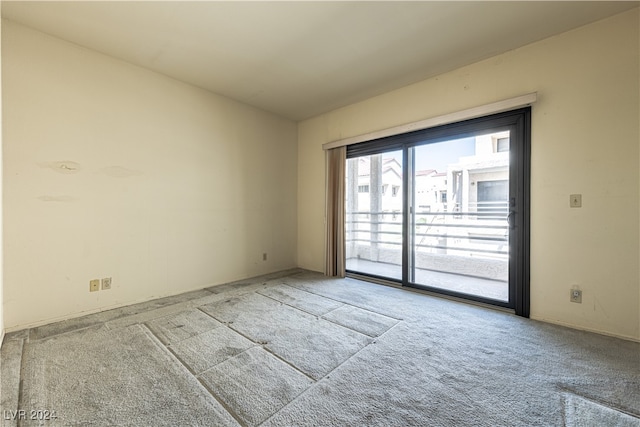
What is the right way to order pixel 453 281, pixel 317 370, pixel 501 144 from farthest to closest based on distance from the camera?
Result: pixel 453 281 → pixel 501 144 → pixel 317 370

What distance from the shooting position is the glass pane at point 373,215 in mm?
4559

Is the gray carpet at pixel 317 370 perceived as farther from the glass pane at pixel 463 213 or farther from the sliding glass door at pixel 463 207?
the glass pane at pixel 463 213

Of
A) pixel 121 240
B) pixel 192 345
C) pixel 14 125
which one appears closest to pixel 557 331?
pixel 192 345

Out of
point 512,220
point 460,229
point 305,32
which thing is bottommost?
point 460,229

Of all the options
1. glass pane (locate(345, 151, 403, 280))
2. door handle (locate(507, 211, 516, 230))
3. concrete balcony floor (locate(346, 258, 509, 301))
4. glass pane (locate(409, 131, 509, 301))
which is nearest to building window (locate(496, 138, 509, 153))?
glass pane (locate(409, 131, 509, 301))

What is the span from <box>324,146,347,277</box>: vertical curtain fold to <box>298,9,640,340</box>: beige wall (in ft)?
6.05

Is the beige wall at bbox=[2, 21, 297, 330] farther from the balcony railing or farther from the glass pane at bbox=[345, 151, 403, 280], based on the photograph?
the balcony railing

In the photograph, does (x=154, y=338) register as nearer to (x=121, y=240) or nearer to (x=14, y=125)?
(x=121, y=240)

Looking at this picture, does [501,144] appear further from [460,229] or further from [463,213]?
[460,229]

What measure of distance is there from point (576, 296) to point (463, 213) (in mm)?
1662

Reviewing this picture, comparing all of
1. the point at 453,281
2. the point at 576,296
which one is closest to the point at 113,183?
the point at 453,281

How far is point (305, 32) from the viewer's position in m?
2.28

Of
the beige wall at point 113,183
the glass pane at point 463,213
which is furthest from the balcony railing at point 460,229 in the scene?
the beige wall at point 113,183

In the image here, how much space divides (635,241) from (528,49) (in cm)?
189
